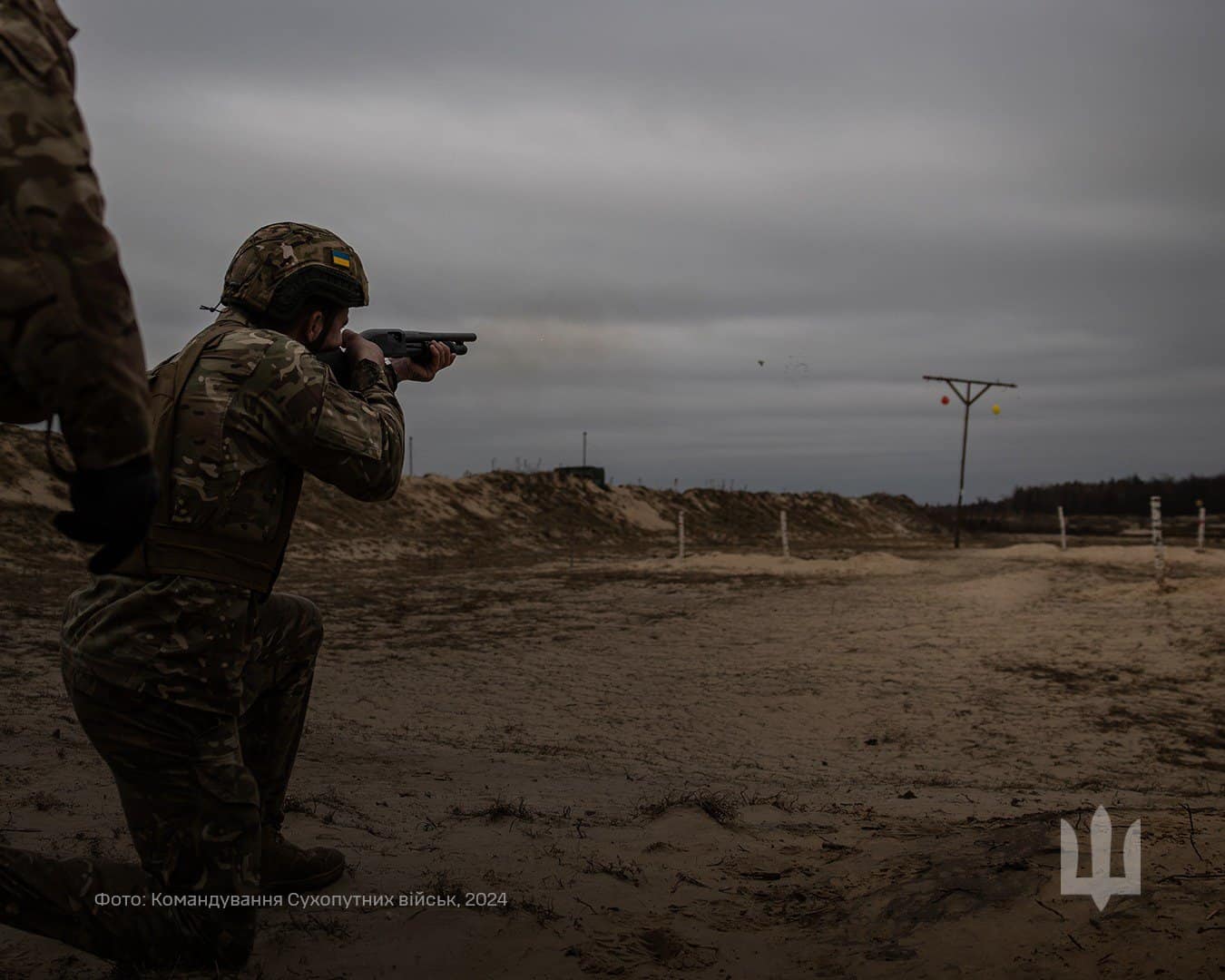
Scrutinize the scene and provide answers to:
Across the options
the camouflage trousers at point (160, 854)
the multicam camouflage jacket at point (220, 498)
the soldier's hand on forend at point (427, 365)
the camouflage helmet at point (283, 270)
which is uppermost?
the camouflage helmet at point (283, 270)

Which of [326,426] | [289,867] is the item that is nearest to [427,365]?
[326,426]

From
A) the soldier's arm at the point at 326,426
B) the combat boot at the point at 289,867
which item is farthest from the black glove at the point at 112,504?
the combat boot at the point at 289,867

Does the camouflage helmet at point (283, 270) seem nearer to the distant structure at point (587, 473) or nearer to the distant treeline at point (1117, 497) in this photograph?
the distant structure at point (587, 473)

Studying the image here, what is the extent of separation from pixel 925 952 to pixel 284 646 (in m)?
1.94

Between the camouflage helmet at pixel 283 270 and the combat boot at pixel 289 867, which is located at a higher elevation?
the camouflage helmet at pixel 283 270

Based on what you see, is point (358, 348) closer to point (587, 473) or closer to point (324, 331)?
point (324, 331)

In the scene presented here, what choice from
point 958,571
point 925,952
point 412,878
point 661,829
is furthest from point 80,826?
point 958,571

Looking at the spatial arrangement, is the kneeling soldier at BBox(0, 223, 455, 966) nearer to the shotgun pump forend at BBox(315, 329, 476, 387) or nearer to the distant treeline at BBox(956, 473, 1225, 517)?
the shotgun pump forend at BBox(315, 329, 476, 387)

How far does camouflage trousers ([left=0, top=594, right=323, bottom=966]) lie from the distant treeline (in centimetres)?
5055

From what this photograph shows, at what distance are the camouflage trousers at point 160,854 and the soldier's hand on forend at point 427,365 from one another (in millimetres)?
1072

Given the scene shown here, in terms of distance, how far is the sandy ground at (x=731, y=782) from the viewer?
8.39 ft

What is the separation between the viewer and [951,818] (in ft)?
13.2

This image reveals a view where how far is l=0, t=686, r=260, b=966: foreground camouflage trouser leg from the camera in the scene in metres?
2.18

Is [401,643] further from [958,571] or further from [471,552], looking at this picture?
[471,552]
